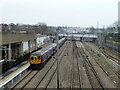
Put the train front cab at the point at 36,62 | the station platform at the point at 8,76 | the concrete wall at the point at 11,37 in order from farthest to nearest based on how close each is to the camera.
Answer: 1. the concrete wall at the point at 11,37
2. the train front cab at the point at 36,62
3. the station platform at the point at 8,76

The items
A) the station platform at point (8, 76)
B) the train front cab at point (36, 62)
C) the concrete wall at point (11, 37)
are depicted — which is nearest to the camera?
the station platform at point (8, 76)

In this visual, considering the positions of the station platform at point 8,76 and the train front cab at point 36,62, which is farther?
the train front cab at point 36,62

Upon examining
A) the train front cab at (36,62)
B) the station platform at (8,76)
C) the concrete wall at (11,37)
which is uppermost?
the concrete wall at (11,37)

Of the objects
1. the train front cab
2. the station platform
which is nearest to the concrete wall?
the station platform

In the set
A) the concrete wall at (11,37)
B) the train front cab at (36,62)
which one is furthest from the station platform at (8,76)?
the concrete wall at (11,37)

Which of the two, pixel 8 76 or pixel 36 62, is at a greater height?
pixel 36 62

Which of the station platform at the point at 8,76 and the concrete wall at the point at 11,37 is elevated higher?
the concrete wall at the point at 11,37

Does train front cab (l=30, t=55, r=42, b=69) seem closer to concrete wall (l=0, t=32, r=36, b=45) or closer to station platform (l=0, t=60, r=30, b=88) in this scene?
station platform (l=0, t=60, r=30, b=88)

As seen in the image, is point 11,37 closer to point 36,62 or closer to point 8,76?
point 36,62

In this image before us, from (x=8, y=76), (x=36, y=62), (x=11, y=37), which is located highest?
(x=11, y=37)

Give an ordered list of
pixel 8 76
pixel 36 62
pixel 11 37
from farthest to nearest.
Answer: pixel 11 37
pixel 36 62
pixel 8 76

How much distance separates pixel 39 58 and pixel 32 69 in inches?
71.1

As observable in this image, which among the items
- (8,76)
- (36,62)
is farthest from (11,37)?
(8,76)

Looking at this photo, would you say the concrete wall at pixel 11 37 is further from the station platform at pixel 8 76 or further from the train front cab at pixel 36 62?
the train front cab at pixel 36 62
